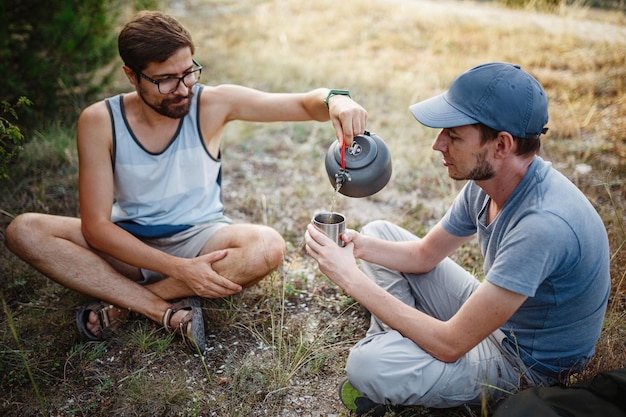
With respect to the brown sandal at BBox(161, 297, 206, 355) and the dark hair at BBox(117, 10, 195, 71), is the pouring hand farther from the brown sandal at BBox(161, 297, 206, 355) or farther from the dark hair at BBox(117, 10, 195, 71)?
the brown sandal at BBox(161, 297, 206, 355)

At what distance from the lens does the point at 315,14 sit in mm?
9680

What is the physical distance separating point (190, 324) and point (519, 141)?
6.41 feet

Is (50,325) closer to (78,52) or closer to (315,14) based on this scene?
(78,52)

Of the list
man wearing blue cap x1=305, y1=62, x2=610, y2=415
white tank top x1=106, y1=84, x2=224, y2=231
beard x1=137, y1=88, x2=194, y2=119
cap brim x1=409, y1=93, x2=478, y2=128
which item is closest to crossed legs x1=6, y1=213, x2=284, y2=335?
white tank top x1=106, y1=84, x2=224, y2=231

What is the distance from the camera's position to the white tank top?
2.99 metres

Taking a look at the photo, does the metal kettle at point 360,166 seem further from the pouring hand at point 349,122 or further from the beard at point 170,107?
the beard at point 170,107

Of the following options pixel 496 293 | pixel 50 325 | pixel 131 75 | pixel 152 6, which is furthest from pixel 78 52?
pixel 496 293

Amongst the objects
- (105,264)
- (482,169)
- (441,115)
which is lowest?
(105,264)

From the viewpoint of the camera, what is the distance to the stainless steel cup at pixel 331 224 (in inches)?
94.5

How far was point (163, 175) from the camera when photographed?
3111mm

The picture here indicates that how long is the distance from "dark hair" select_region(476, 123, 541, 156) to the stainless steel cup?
0.72 meters

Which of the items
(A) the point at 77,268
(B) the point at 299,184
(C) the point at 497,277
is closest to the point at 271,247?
(A) the point at 77,268

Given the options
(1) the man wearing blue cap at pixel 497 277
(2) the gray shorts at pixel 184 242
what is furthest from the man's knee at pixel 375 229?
(2) the gray shorts at pixel 184 242

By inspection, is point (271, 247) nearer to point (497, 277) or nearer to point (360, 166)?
point (360, 166)
